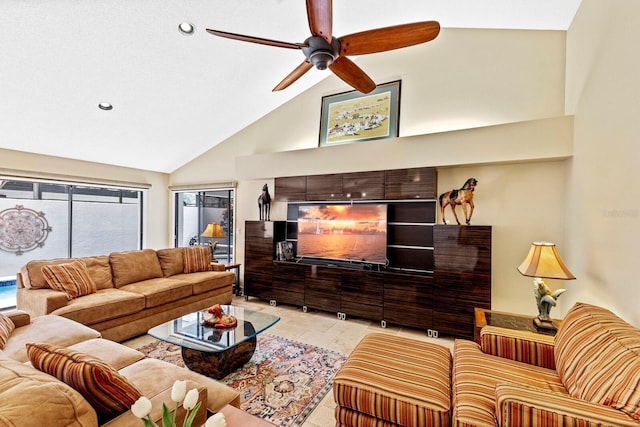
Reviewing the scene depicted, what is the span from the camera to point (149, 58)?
3197mm

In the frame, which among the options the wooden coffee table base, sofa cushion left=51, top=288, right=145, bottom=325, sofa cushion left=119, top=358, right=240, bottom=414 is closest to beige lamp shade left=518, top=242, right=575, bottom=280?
sofa cushion left=119, top=358, right=240, bottom=414

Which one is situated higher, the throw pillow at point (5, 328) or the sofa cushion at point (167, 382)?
the throw pillow at point (5, 328)

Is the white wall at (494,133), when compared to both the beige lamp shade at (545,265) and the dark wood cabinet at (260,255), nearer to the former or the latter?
the beige lamp shade at (545,265)

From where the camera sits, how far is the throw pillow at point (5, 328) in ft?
6.64

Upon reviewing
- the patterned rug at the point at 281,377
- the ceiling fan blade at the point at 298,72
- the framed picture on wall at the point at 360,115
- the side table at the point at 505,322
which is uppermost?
the framed picture on wall at the point at 360,115

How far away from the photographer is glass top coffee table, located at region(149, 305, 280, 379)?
236 centimetres

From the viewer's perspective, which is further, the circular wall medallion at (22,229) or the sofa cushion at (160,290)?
the circular wall medallion at (22,229)

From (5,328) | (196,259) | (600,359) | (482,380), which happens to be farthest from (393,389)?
(196,259)

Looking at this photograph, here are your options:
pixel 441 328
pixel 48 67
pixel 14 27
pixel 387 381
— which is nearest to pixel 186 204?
pixel 48 67

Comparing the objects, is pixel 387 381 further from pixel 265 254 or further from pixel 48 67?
pixel 48 67

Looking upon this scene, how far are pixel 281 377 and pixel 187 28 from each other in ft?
11.4

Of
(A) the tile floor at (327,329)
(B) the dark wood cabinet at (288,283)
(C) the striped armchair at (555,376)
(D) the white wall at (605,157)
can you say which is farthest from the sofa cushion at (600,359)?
(B) the dark wood cabinet at (288,283)

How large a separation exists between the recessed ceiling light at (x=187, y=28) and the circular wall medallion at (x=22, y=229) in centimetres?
388

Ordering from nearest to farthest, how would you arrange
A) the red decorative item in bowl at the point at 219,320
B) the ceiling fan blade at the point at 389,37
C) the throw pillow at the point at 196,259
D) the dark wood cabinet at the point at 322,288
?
the ceiling fan blade at the point at 389,37
the red decorative item in bowl at the point at 219,320
the dark wood cabinet at the point at 322,288
the throw pillow at the point at 196,259
